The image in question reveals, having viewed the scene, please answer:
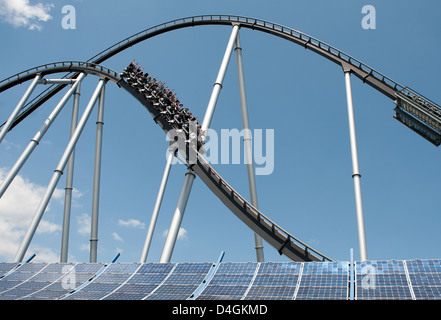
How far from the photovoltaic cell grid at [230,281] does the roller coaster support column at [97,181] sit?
9.57 meters

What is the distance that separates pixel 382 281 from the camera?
8.65 metres

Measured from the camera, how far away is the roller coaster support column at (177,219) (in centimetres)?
1230

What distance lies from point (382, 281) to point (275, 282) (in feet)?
7.70

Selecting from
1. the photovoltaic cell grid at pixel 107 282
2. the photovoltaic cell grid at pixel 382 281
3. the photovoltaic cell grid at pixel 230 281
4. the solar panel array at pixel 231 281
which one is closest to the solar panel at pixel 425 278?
the solar panel array at pixel 231 281

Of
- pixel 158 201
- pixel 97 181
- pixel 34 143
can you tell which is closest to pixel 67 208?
pixel 97 181

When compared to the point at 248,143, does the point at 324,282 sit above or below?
below

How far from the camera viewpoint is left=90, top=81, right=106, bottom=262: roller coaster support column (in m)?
18.5

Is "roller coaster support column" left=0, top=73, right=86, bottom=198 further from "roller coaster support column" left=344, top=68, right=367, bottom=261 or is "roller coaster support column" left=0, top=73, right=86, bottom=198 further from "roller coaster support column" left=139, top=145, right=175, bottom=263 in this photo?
"roller coaster support column" left=344, top=68, right=367, bottom=261

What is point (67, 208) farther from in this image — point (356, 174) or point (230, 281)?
point (356, 174)

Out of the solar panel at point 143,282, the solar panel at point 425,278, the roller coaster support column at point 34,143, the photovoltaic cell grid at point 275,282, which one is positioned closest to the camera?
the solar panel at point 425,278

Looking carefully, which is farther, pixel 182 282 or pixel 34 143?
pixel 34 143

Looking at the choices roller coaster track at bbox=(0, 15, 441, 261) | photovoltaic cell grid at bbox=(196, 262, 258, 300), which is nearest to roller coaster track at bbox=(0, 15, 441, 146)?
roller coaster track at bbox=(0, 15, 441, 261)

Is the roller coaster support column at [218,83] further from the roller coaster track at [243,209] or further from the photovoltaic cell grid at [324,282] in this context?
the photovoltaic cell grid at [324,282]
